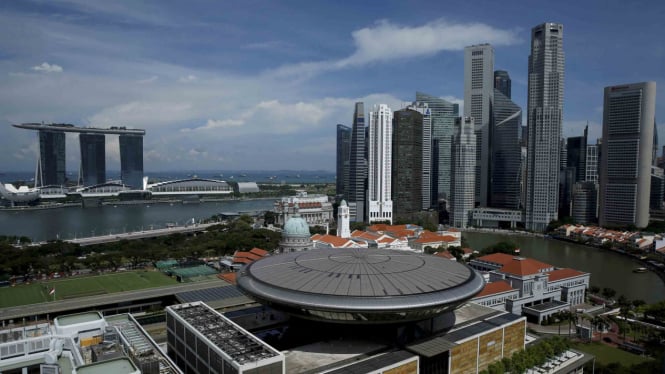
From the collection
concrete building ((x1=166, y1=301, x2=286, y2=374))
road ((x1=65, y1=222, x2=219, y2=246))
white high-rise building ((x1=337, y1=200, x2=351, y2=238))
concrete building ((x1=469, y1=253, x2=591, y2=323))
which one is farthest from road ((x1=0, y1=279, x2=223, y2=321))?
road ((x1=65, y1=222, x2=219, y2=246))

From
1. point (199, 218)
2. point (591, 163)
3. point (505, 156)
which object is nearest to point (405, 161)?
point (505, 156)

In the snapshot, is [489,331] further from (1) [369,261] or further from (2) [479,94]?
(2) [479,94]

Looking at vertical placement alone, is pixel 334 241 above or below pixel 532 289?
above

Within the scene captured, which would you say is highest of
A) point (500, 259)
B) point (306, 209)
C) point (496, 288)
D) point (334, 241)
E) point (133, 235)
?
point (306, 209)

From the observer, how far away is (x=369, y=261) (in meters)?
25.8

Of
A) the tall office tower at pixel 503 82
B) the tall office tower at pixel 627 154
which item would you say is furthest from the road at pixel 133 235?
the tall office tower at pixel 503 82

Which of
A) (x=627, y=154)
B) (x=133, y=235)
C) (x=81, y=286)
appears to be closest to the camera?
(x=81, y=286)

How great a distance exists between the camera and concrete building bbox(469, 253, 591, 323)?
110 ft

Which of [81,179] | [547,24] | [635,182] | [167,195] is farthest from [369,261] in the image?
[81,179]

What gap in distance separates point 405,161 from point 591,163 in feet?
156

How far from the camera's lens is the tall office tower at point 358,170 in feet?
294

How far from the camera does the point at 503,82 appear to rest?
134875 millimetres

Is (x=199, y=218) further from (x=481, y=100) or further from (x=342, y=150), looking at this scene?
(x=481, y=100)

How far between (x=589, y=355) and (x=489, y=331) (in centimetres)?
753
